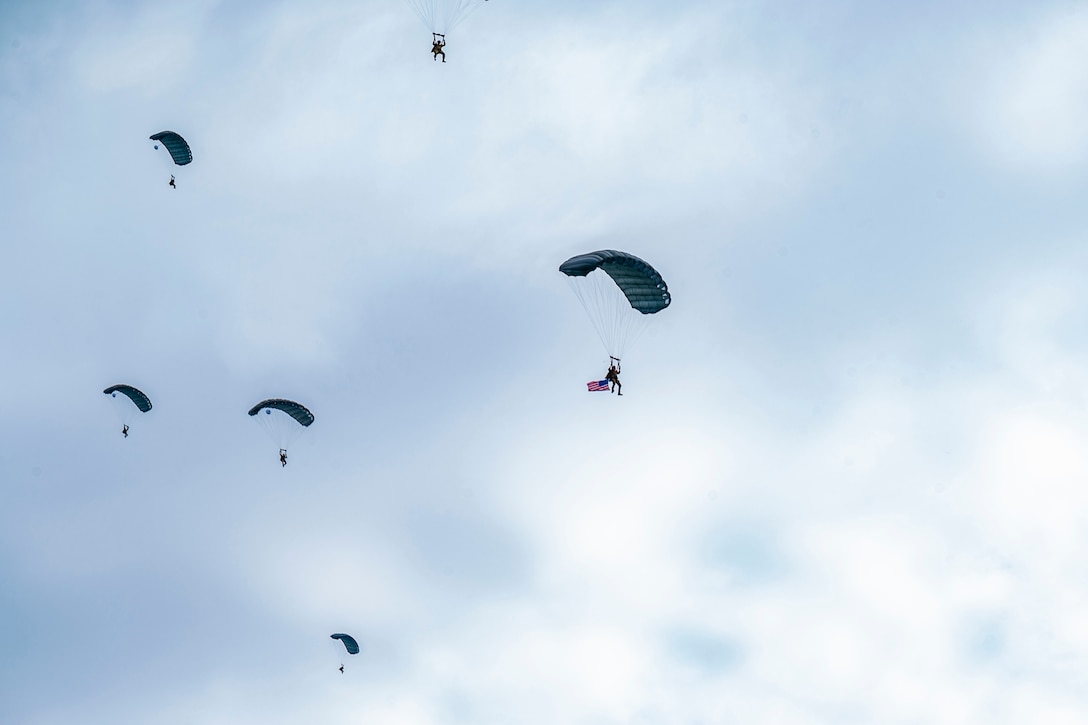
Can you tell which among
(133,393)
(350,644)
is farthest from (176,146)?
(350,644)

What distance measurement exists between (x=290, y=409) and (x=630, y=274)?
1084 inches

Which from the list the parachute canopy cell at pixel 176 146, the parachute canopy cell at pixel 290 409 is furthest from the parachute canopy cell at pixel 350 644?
the parachute canopy cell at pixel 176 146

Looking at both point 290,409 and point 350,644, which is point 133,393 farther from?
point 350,644

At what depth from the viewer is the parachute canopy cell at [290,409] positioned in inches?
2601

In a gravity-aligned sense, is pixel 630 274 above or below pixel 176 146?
below

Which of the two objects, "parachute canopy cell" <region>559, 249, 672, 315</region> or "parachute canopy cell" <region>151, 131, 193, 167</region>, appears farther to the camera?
"parachute canopy cell" <region>151, 131, 193, 167</region>

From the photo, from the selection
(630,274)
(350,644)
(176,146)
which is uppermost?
(176,146)

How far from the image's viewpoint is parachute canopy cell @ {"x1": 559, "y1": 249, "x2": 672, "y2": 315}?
4994 cm

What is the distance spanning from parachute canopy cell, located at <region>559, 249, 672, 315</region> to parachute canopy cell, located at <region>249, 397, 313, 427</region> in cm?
2507

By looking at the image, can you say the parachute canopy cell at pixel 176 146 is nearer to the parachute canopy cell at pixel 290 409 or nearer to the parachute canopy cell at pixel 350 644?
the parachute canopy cell at pixel 290 409

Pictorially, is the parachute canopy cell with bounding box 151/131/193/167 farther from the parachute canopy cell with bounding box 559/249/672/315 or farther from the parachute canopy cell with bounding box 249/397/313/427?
the parachute canopy cell with bounding box 559/249/672/315

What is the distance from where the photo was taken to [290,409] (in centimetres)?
6775

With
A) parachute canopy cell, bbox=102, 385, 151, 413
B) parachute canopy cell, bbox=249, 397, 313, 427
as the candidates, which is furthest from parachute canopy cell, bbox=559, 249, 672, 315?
parachute canopy cell, bbox=102, 385, 151, 413

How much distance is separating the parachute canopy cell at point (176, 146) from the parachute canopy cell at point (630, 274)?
127 feet
